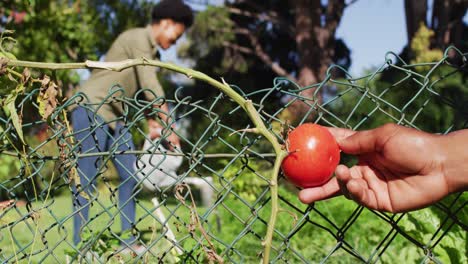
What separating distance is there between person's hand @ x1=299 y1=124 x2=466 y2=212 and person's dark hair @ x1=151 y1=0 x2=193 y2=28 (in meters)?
2.46

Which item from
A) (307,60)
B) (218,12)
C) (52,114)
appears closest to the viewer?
(52,114)

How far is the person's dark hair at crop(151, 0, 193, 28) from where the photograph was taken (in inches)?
161

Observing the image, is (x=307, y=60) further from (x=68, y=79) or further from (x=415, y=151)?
(x=415, y=151)

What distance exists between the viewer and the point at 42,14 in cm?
739

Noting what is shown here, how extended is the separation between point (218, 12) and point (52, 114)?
17.0 m

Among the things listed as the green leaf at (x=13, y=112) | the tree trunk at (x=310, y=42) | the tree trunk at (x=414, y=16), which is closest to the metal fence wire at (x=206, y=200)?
the green leaf at (x=13, y=112)

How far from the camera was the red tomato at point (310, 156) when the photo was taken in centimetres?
163

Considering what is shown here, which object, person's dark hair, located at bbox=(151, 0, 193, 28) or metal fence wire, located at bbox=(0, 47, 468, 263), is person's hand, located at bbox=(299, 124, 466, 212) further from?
person's dark hair, located at bbox=(151, 0, 193, 28)

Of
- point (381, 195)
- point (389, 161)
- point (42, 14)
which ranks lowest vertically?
point (42, 14)

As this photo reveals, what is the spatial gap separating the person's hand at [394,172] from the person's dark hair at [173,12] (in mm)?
2455

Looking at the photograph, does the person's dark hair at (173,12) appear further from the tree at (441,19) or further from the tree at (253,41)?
the tree at (253,41)

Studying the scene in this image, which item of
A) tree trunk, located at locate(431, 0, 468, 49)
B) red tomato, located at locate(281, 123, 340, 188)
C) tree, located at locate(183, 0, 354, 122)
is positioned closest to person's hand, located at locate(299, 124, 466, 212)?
red tomato, located at locate(281, 123, 340, 188)

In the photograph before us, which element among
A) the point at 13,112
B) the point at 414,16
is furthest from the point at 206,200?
the point at 414,16

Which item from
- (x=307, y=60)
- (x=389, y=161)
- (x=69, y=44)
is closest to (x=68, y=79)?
(x=69, y=44)
